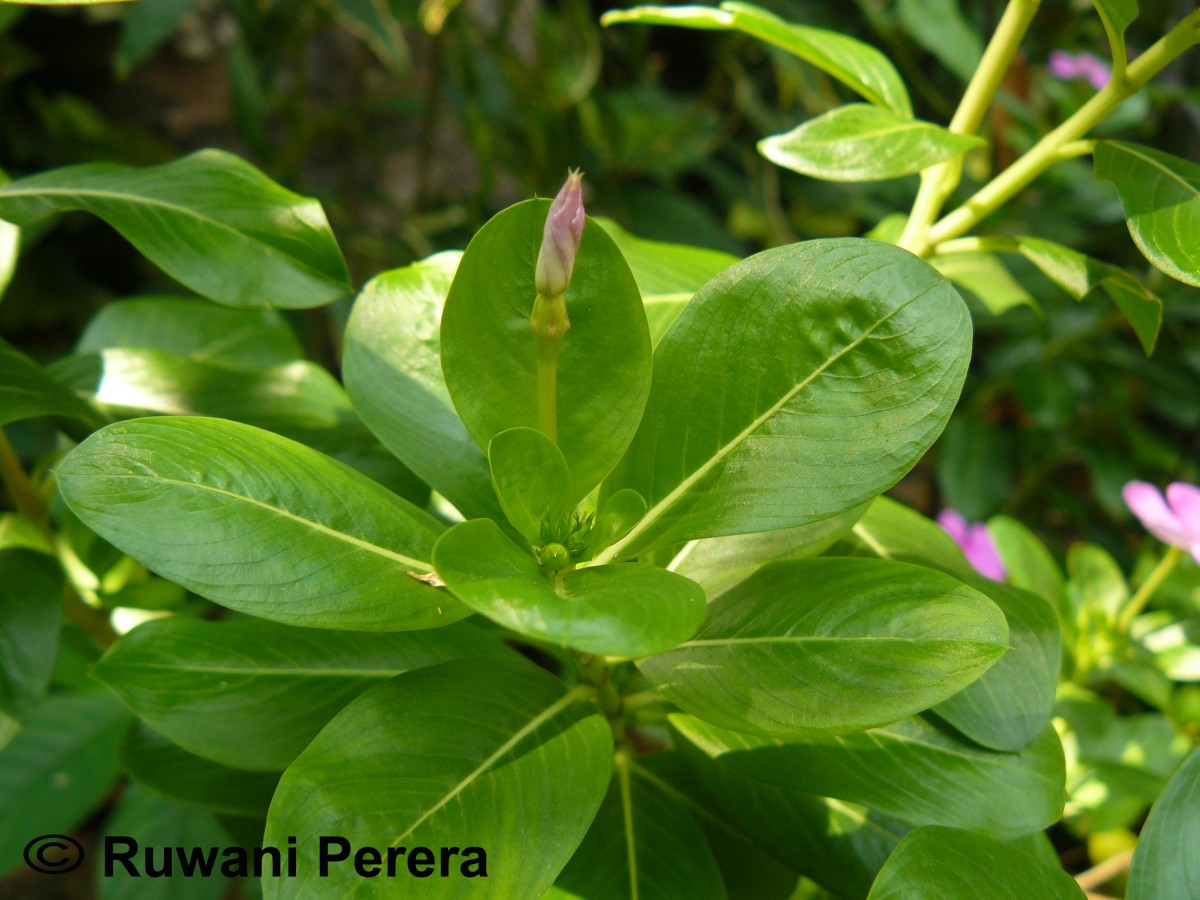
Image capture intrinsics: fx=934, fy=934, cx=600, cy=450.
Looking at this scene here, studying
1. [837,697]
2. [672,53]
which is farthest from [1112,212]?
[837,697]

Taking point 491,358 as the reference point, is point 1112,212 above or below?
below

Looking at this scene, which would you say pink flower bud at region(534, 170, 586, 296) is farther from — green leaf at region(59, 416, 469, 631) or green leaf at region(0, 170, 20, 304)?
green leaf at region(0, 170, 20, 304)

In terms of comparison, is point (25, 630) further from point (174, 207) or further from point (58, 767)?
point (58, 767)

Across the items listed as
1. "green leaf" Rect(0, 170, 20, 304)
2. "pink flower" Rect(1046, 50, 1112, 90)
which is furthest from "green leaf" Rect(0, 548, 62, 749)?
"pink flower" Rect(1046, 50, 1112, 90)

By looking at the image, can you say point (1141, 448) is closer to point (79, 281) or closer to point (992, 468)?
point (992, 468)

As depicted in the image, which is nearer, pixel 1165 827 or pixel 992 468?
pixel 1165 827

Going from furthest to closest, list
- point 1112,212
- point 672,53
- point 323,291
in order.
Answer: point 672,53, point 1112,212, point 323,291

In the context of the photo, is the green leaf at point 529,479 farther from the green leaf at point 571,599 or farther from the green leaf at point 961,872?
the green leaf at point 961,872

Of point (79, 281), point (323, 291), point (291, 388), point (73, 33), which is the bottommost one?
point (79, 281)
